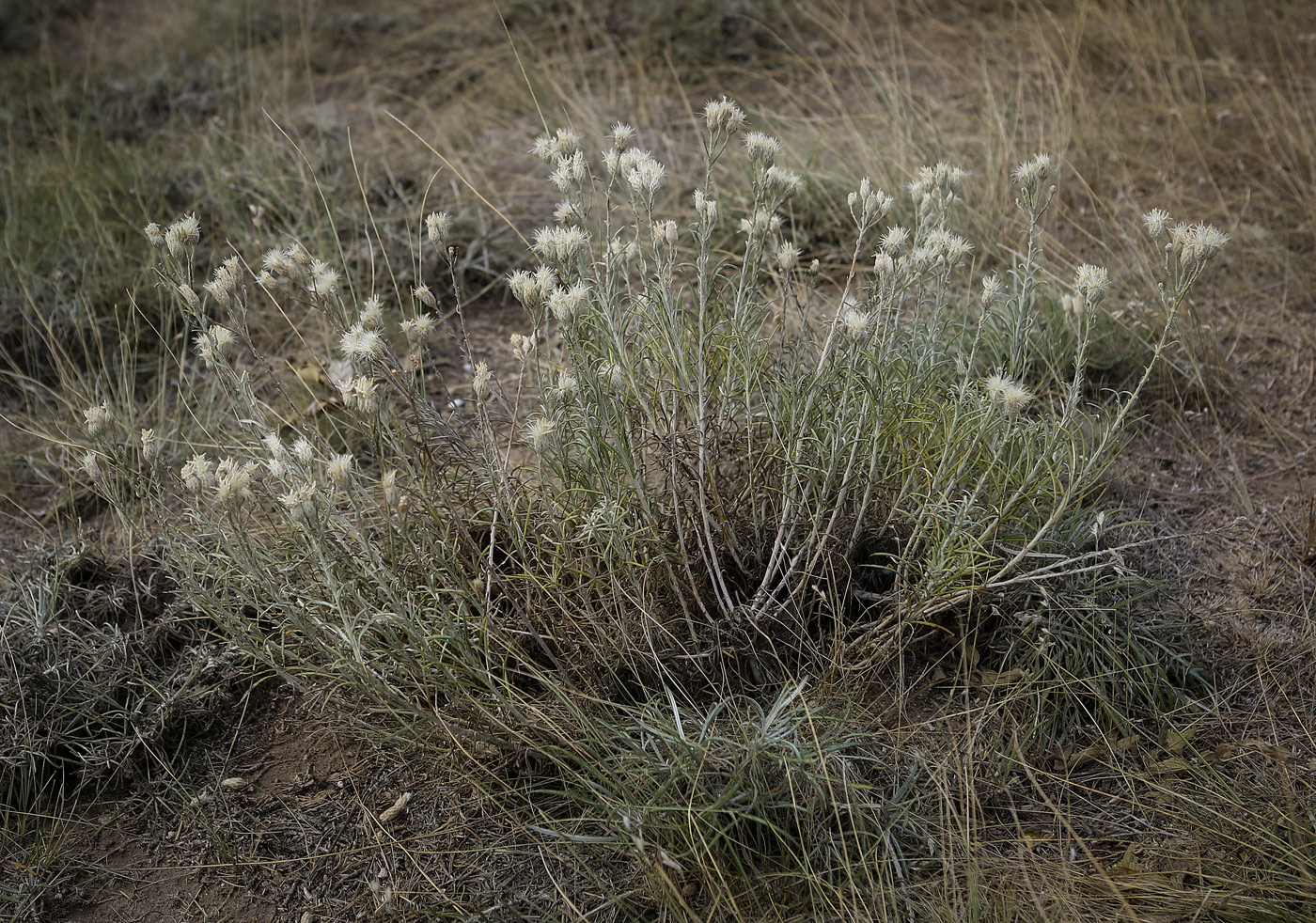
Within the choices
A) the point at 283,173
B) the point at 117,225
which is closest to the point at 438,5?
the point at 283,173

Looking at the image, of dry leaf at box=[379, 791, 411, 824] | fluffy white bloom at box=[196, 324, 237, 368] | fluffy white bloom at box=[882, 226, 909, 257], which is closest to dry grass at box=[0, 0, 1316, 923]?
dry leaf at box=[379, 791, 411, 824]

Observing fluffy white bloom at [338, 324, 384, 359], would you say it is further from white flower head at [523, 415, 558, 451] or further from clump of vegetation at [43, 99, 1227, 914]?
white flower head at [523, 415, 558, 451]

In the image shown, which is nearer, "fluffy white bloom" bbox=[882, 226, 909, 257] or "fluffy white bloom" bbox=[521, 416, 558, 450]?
"fluffy white bloom" bbox=[521, 416, 558, 450]

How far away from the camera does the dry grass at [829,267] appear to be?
1784 millimetres

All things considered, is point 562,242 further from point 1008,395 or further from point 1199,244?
point 1199,244

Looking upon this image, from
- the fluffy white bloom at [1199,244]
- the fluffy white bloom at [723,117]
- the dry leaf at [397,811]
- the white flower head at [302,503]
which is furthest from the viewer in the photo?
the dry leaf at [397,811]

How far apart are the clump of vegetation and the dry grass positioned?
0.10 feet

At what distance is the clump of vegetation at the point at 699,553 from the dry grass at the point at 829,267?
31mm

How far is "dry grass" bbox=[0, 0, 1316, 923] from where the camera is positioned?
1784 millimetres

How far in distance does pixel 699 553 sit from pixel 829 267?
1.83 metres

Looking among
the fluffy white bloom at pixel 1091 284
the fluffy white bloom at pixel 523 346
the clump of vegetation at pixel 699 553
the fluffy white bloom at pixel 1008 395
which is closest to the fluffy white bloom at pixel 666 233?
the clump of vegetation at pixel 699 553

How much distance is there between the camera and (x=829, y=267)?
3.53 m

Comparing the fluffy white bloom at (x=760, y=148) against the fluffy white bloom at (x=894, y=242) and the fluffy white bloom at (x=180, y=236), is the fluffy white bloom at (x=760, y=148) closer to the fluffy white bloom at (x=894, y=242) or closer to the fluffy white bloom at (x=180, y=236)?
the fluffy white bloom at (x=894, y=242)

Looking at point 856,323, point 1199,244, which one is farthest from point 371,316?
point 1199,244
